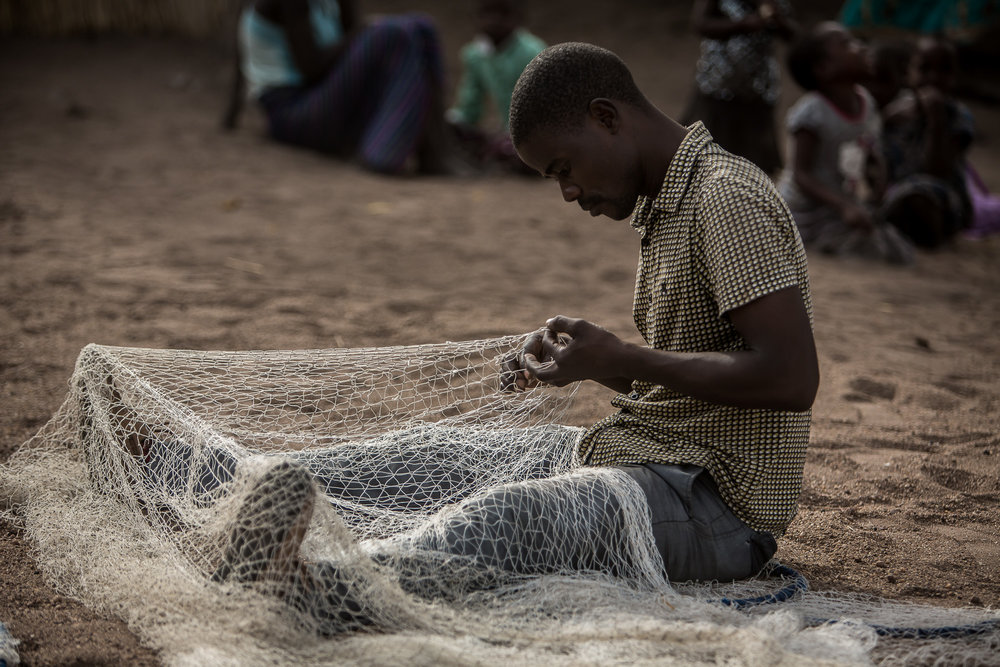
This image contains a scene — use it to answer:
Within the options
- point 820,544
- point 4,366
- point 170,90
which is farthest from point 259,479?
point 170,90

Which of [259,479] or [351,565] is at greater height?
[259,479]

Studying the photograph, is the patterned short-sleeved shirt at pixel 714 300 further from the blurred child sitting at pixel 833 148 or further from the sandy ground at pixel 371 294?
the blurred child sitting at pixel 833 148

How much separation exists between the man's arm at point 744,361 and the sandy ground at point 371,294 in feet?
2.32

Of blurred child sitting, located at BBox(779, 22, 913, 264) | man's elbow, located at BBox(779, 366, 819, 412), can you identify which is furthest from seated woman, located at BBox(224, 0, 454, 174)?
man's elbow, located at BBox(779, 366, 819, 412)

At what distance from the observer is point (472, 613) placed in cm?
180

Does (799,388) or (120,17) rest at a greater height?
(120,17)

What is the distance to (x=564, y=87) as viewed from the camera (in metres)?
1.86

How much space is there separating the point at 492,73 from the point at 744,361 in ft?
21.5

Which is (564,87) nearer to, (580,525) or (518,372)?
(518,372)

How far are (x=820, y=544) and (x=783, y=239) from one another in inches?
40.3

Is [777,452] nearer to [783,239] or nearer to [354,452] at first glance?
[783,239]

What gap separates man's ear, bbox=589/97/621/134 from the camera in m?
1.87

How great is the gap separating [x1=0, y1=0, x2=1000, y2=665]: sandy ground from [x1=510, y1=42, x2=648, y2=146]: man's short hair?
1252 mm

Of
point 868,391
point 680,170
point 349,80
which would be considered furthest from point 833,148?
point 680,170
